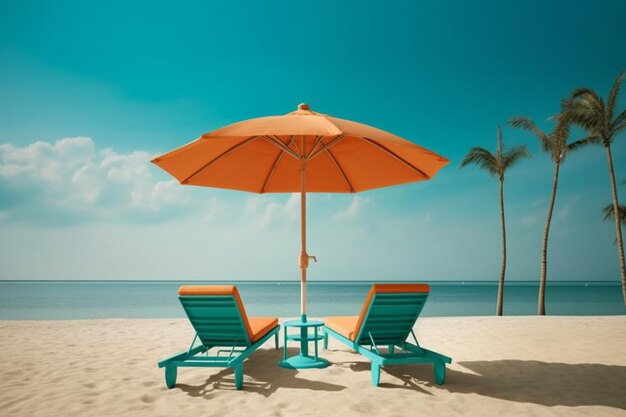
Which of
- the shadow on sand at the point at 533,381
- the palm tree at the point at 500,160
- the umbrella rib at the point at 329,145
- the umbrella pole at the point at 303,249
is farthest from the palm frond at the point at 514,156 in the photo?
the umbrella pole at the point at 303,249

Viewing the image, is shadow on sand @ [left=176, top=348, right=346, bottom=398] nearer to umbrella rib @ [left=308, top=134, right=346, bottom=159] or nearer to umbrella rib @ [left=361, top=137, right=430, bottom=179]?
umbrella rib @ [left=308, top=134, right=346, bottom=159]

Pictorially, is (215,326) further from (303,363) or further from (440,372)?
(440,372)

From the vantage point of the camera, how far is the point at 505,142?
47.8 feet

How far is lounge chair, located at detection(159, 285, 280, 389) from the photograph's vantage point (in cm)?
411

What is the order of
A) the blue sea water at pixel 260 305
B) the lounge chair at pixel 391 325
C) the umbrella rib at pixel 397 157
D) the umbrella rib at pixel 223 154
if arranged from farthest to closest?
the blue sea water at pixel 260 305
the umbrella rib at pixel 397 157
the umbrella rib at pixel 223 154
the lounge chair at pixel 391 325

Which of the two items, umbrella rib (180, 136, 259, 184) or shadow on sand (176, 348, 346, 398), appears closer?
shadow on sand (176, 348, 346, 398)

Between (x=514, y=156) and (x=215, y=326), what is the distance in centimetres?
1352

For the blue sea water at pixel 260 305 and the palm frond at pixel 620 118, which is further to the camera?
the blue sea water at pixel 260 305

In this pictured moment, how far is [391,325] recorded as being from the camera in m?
4.57

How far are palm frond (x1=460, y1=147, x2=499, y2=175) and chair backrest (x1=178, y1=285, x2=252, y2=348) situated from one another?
12.4m

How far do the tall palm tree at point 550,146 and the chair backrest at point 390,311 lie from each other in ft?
36.1

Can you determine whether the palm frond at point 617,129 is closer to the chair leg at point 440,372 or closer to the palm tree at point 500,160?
the palm tree at point 500,160

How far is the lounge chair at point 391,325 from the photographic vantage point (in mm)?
4227

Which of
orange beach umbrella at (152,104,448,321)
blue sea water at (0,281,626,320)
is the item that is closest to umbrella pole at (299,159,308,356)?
orange beach umbrella at (152,104,448,321)
